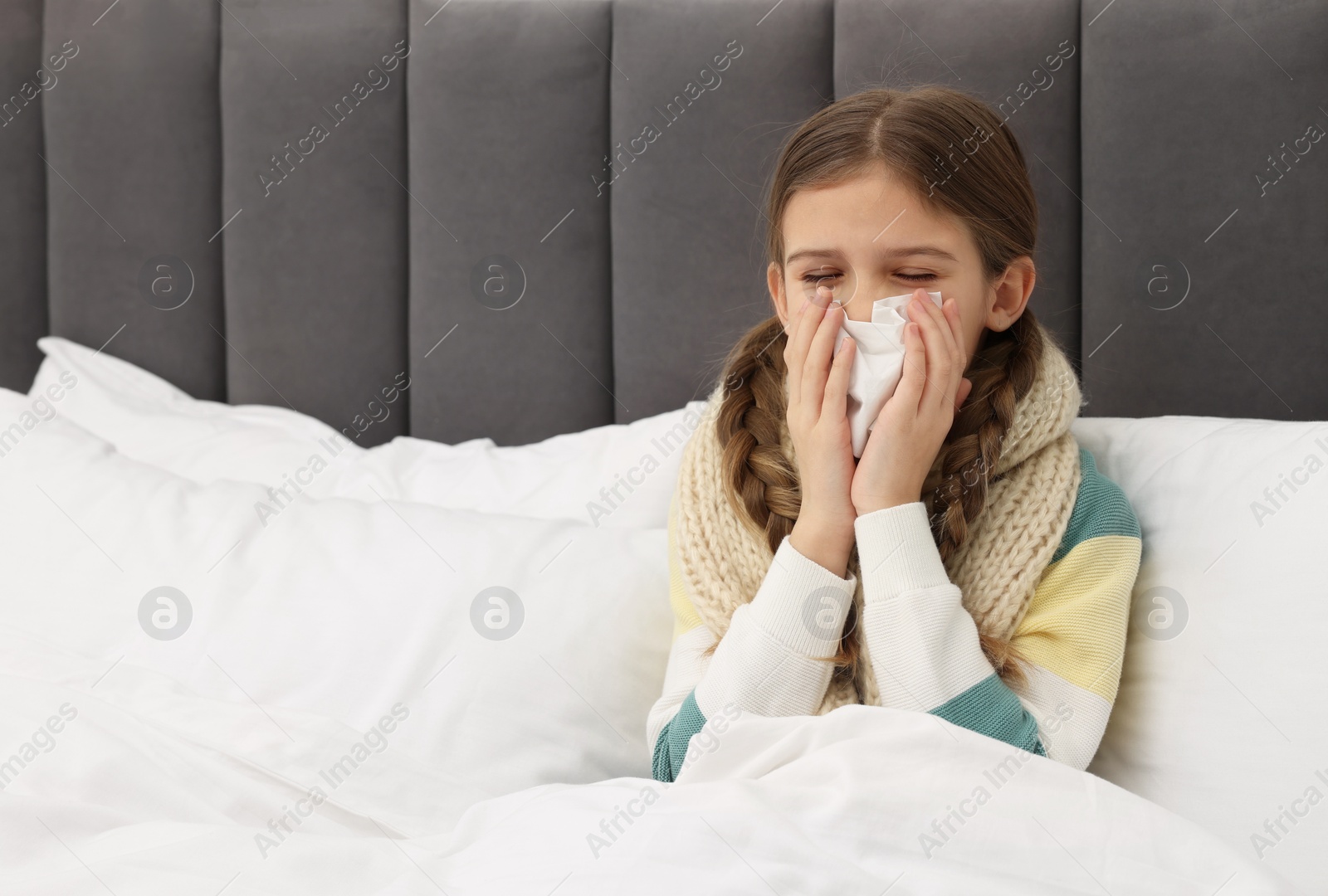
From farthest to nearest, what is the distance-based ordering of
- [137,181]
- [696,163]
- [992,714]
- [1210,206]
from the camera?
[137,181], [696,163], [1210,206], [992,714]

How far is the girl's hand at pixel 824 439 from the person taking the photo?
0.87m

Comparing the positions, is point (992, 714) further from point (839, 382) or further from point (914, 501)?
point (839, 382)

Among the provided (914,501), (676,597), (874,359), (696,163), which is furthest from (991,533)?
(696,163)

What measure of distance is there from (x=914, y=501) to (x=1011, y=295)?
25cm

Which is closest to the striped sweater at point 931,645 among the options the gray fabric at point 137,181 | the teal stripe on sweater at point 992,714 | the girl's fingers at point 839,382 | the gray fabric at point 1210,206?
the teal stripe on sweater at point 992,714

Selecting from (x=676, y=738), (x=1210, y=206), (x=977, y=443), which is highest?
(x=1210, y=206)

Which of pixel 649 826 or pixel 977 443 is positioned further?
pixel 977 443

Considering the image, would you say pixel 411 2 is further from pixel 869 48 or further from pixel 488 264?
pixel 869 48

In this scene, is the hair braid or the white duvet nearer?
the white duvet

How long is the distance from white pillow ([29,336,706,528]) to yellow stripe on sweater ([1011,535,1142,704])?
434 mm

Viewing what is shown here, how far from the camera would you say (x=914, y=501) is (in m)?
0.87

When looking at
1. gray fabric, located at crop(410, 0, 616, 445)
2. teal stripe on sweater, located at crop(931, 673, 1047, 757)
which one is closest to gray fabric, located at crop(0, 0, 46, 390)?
gray fabric, located at crop(410, 0, 616, 445)

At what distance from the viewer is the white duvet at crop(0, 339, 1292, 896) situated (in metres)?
0.62

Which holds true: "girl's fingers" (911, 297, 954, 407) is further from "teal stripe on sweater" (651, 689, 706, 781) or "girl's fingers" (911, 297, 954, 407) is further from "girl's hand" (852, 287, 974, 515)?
"teal stripe on sweater" (651, 689, 706, 781)
